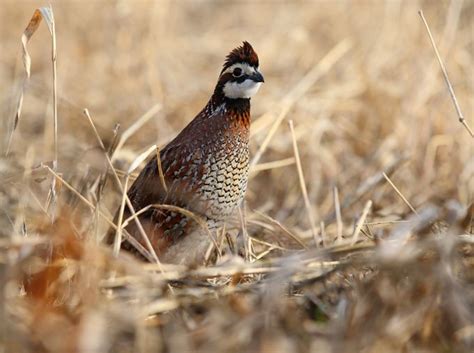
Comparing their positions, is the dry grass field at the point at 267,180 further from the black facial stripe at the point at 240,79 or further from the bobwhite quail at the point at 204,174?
the black facial stripe at the point at 240,79

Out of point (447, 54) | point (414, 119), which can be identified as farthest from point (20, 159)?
point (447, 54)

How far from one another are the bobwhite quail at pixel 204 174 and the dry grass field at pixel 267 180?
156 mm

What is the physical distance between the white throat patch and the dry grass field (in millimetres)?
541

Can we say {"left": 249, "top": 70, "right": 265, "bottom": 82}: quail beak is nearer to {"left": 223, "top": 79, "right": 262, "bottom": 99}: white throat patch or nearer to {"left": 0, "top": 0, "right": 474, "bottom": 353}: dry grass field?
{"left": 223, "top": 79, "right": 262, "bottom": 99}: white throat patch

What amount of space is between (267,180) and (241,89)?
195 centimetres

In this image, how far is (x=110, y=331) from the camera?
2.60 m

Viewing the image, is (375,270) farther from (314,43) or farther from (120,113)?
(314,43)

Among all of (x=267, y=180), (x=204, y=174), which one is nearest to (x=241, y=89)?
(x=204, y=174)

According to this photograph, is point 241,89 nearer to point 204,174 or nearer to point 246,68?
point 246,68

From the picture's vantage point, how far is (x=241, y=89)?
13.8 feet

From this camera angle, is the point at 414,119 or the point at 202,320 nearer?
the point at 202,320

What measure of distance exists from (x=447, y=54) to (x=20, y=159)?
321 centimetres

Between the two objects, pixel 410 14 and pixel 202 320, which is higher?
pixel 410 14

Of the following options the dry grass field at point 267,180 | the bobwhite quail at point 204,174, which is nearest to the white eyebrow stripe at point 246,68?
the bobwhite quail at point 204,174
